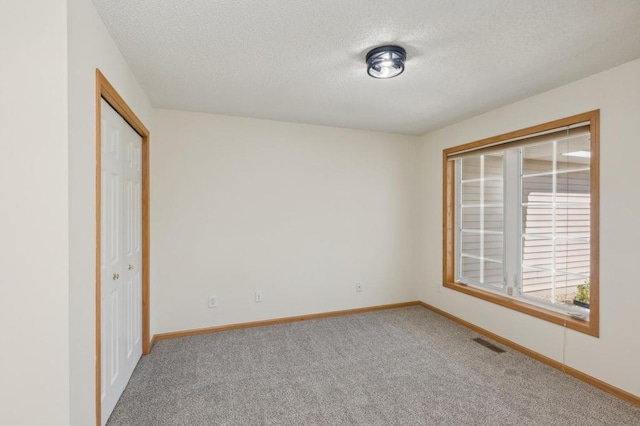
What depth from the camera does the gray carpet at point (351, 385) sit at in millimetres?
2047

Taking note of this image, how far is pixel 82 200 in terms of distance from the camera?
1448 millimetres

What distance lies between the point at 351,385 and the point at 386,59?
2432 millimetres

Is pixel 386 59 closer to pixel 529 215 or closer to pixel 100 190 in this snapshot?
pixel 100 190

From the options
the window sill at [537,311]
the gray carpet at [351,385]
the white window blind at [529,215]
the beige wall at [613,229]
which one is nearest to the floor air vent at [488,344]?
the gray carpet at [351,385]

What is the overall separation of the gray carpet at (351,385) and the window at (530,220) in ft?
2.00

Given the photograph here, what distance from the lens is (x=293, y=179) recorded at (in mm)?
3762

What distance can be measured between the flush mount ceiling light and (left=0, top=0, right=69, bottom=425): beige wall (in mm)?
1646

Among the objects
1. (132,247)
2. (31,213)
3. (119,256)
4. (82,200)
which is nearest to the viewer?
(31,213)

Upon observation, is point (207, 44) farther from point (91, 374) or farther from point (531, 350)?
point (531, 350)

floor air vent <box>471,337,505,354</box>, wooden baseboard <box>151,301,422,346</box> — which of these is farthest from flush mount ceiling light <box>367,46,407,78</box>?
wooden baseboard <box>151,301,422,346</box>

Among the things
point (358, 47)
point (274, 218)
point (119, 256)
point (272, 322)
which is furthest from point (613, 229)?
point (119, 256)

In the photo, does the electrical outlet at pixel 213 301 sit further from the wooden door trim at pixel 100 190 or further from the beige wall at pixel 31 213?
the beige wall at pixel 31 213

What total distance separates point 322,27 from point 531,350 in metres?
3.28

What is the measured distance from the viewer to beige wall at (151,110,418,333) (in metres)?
3.30
